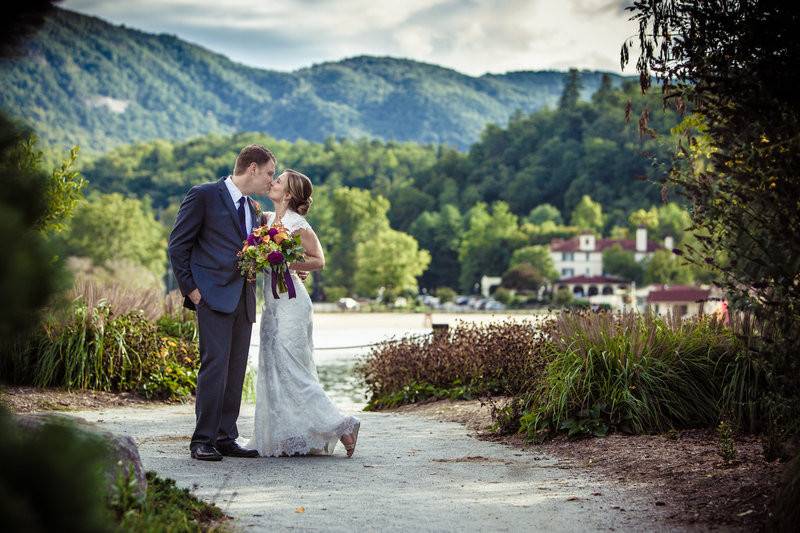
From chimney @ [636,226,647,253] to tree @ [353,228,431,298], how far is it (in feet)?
87.3

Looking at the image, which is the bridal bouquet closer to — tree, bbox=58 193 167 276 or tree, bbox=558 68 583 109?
tree, bbox=58 193 167 276

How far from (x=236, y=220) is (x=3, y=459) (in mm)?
5386

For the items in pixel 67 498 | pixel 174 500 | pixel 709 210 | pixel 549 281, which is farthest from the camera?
pixel 549 281

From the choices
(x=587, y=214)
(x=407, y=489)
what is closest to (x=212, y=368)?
(x=407, y=489)

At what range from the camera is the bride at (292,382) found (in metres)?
7.51

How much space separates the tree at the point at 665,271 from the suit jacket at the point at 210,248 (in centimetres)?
10901

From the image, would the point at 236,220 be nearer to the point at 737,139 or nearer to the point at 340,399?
the point at 737,139

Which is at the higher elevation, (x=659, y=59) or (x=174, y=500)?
(x=659, y=59)

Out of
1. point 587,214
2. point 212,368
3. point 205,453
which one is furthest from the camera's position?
point 587,214

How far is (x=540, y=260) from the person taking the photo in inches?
4867

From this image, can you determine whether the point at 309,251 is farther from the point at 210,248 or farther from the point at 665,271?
the point at 665,271

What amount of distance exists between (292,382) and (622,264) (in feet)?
396

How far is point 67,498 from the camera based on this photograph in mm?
2021

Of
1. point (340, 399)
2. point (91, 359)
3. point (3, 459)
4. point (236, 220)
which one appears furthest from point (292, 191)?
point (340, 399)
